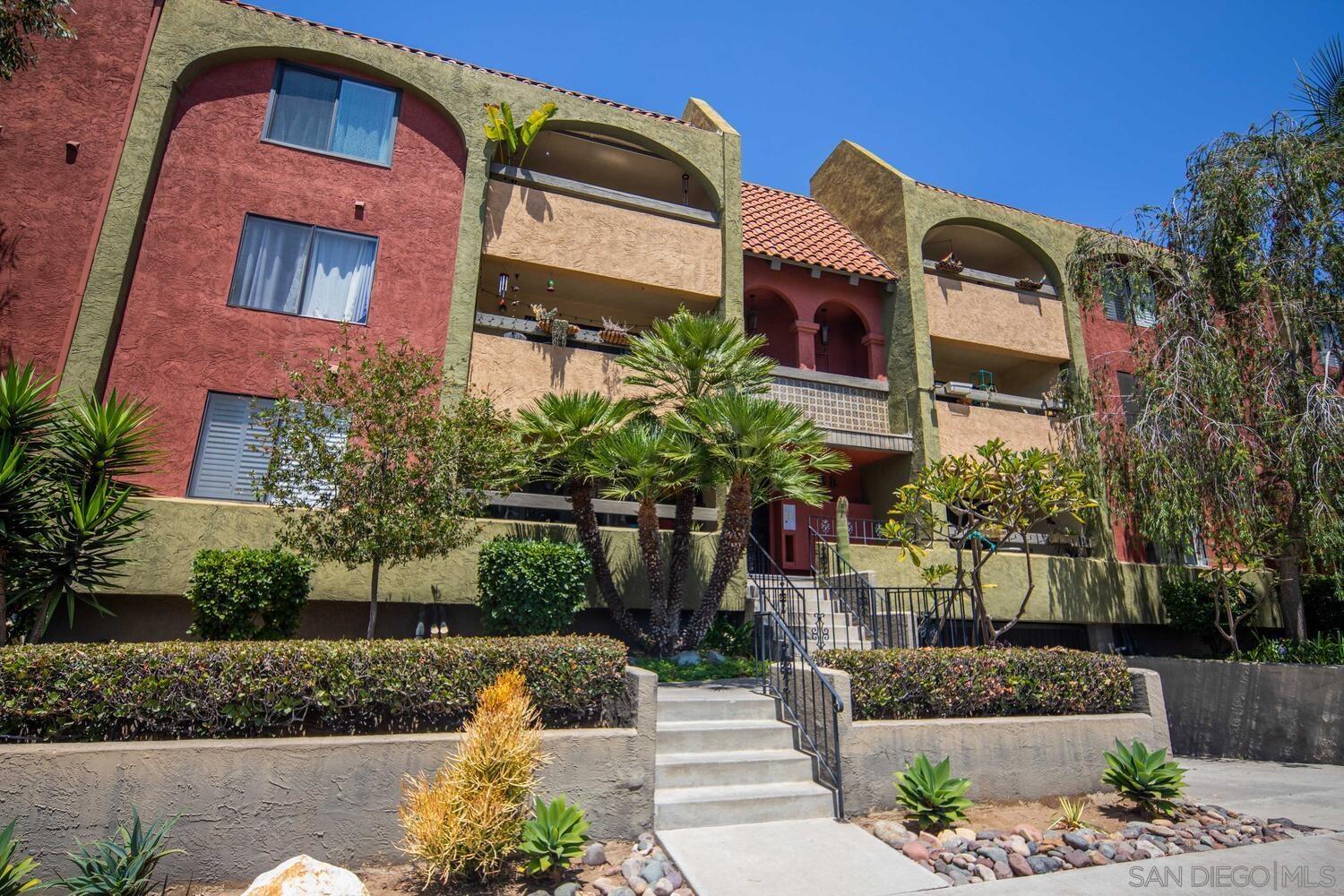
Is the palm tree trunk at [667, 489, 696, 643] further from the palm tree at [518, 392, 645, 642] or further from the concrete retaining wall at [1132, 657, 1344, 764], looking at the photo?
the concrete retaining wall at [1132, 657, 1344, 764]

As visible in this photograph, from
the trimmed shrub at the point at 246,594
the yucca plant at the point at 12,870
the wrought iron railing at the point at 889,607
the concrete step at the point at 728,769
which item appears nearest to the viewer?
the yucca plant at the point at 12,870

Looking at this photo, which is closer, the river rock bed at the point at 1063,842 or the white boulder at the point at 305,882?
the white boulder at the point at 305,882

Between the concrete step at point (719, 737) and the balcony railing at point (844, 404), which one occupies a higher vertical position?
the balcony railing at point (844, 404)

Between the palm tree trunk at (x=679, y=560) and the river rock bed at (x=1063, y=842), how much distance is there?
4875 millimetres

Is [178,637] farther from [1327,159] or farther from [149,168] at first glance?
A: [1327,159]

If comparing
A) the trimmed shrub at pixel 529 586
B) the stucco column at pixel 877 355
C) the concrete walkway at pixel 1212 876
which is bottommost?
the concrete walkway at pixel 1212 876

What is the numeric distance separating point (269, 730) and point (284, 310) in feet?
26.9

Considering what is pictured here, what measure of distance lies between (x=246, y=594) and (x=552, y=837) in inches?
231

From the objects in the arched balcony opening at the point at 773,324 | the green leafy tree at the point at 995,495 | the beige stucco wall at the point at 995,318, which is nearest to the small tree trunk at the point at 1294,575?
the green leafy tree at the point at 995,495

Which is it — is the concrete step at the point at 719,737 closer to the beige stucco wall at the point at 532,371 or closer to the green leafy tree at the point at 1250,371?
the beige stucco wall at the point at 532,371

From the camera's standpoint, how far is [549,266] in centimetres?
A: 1363

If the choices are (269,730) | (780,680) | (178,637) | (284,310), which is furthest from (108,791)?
(284,310)

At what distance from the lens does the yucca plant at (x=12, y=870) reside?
453 centimetres

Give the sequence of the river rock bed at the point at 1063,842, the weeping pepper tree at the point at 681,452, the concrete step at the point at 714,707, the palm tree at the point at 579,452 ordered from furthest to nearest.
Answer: the palm tree at the point at 579,452
the weeping pepper tree at the point at 681,452
the concrete step at the point at 714,707
the river rock bed at the point at 1063,842
